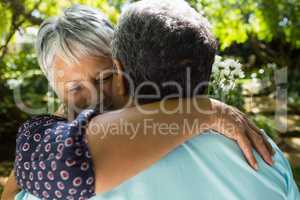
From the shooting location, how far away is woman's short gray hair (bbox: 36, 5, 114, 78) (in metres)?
1.64

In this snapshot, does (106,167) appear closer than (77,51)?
Yes

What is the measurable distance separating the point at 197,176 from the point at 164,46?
1.22 feet

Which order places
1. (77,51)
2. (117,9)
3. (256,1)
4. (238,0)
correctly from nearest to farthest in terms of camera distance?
(77,51) < (117,9) < (238,0) < (256,1)

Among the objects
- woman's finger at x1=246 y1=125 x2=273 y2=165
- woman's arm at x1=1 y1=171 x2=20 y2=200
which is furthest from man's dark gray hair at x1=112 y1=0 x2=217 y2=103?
woman's arm at x1=1 y1=171 x2=20 y2=200

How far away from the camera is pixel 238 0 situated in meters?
8.70

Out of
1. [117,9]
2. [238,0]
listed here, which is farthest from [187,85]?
[238,0]

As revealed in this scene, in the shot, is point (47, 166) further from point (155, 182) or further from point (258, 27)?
point (258, 27)

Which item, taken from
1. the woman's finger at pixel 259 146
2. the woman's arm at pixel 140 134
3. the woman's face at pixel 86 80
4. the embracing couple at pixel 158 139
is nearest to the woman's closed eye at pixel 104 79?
the woman's face at pixel 86 80

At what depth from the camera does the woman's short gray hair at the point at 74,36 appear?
5.37ft

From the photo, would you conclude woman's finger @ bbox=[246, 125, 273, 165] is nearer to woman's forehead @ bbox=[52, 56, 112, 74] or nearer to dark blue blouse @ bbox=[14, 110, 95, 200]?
dark blue blouse @ bbox=[14, 110, 95, 200]

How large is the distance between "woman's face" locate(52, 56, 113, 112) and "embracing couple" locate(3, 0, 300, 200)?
1.11ft

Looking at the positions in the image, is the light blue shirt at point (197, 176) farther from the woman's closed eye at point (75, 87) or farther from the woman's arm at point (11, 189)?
the woman's arm at point (11, 189)

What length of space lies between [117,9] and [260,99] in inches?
234

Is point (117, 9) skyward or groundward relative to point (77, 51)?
skyward
